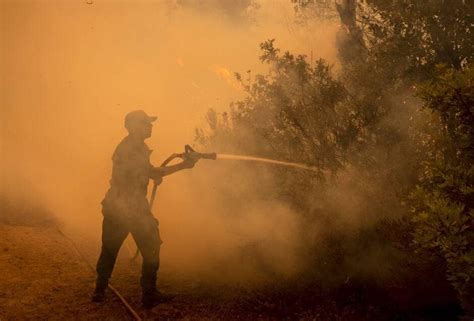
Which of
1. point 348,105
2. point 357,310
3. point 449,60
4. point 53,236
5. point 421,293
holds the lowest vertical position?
point 53,236

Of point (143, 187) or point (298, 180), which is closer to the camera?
point (143, 187)

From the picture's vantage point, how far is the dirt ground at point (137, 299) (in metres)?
4.11

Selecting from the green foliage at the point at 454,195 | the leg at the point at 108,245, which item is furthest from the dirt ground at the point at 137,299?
the green foliage at the point at 454,195

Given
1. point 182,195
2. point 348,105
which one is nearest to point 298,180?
point 348,105

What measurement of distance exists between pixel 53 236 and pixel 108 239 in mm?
3306

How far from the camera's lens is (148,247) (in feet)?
15.3

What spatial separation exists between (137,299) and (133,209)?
107cm

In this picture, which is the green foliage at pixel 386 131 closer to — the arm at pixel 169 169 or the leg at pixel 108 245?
the arm at pixel 169 169

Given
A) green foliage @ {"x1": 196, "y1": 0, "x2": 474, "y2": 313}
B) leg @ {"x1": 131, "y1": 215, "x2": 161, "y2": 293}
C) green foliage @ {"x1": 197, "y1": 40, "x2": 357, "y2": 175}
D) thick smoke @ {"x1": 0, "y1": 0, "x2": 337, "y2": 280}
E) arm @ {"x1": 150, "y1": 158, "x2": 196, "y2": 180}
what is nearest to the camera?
green foliage @ {"x1": 196, "y1": 0, "x2": 474, "y2": 313}

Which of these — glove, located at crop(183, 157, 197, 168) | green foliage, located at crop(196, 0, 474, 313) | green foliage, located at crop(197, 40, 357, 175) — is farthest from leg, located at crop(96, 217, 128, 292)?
green foliage, located at crop(197, 40, 357, 175)

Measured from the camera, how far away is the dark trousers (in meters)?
4.63

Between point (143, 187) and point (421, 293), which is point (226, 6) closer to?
point (143, 187)

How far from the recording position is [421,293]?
3.83 meters

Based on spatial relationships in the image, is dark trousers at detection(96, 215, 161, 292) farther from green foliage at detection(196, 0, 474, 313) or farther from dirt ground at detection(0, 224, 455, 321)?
green foliage at detection(196, 0, 474, 313)
